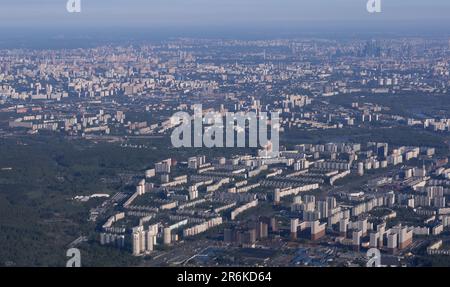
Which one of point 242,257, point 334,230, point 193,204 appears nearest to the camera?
point 242,257

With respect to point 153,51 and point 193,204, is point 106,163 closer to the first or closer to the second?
point 193,204

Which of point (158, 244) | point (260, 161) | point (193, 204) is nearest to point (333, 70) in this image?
point (260, 161)

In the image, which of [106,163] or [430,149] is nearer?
[106,163]
